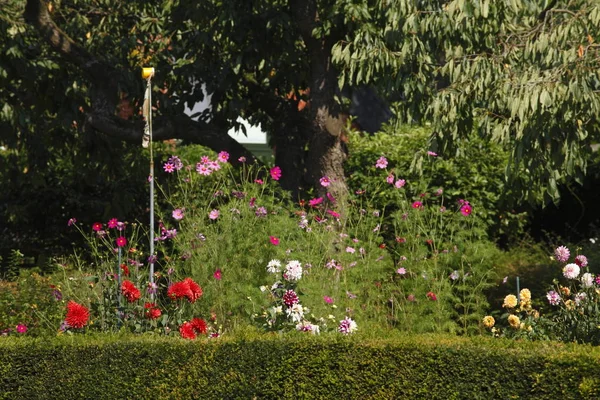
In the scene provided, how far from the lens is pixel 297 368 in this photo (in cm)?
732

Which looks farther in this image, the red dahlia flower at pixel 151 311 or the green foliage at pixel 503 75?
the green foliage at pixel 503 75

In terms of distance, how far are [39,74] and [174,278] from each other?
526cm

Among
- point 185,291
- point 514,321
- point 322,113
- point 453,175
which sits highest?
point 322,113

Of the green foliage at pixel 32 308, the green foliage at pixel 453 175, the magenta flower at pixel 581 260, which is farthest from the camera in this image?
the green foliage at pixel 453 175

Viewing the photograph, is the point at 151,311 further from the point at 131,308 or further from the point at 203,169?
the point at 203,169

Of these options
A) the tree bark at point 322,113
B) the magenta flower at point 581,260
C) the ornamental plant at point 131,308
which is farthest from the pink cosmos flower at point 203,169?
the magenta flower at point 581,260

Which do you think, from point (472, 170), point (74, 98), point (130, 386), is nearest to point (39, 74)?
point (74, 98)

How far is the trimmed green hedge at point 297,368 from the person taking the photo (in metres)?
6.52

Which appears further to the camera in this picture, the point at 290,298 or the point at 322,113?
the point at 322,113

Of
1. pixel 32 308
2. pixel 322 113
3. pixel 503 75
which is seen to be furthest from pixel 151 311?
pixel 322 113

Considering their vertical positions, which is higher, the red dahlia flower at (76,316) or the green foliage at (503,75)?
the green foliage at (503,75)

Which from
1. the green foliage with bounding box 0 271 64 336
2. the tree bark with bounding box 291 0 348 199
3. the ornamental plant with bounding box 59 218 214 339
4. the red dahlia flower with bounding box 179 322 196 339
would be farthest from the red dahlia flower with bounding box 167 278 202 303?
the tree bark with bounding box 291 0 348 199

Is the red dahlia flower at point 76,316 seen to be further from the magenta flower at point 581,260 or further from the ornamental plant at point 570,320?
the magenta flower at point 581,260

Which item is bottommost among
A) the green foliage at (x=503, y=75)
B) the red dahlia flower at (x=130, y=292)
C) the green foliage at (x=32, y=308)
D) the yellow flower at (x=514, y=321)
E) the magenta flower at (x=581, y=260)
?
the green foliage at (x=32, y=308)
